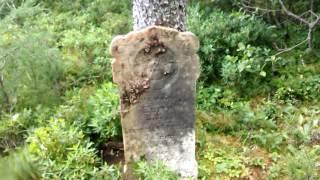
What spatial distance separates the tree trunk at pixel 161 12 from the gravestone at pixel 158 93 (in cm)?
55

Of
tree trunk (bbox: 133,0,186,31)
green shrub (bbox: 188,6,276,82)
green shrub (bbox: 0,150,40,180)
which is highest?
tree trunk (bbox: 133,0,186,31)

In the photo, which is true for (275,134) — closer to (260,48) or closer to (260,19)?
(260,48)

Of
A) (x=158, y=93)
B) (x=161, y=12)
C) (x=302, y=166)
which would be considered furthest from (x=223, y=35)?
(x=302, y=166)

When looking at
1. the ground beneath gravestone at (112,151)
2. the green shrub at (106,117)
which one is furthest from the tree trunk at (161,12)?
the ground beneath gravestone at (112,151)

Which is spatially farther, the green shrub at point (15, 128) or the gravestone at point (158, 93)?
the green shrub at point (15, 128)

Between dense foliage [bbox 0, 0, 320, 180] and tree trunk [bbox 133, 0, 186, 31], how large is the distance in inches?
34.0

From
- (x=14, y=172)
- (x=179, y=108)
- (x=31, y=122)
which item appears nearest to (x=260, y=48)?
(x=179, y=108)

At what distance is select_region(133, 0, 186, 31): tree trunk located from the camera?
434 centimetres

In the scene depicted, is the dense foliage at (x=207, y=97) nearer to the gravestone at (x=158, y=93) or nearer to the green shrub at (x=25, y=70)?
the green shrub at (x=25, y=70)

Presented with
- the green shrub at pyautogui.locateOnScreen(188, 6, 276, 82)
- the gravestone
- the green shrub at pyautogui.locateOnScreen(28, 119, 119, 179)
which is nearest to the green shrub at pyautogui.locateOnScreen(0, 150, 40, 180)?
the green shrub at pyautogui.locateOnScreen(28, 119, 119, 179)

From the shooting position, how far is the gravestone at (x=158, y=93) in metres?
3.87

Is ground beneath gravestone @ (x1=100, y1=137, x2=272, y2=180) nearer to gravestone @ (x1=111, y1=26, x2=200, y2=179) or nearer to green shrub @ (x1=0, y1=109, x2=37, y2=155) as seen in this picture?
gravestone @ (x1=111, y1=26, x2=200, y2=179)

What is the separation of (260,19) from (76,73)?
104 inches

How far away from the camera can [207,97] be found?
17.9 feet
